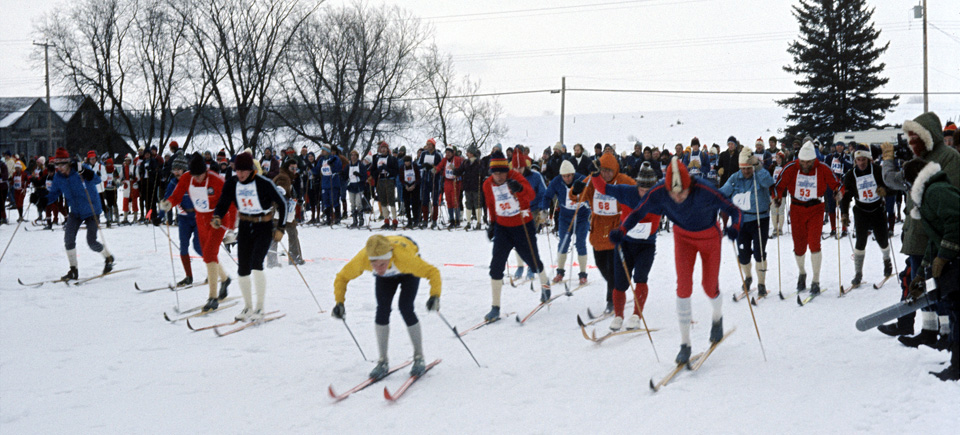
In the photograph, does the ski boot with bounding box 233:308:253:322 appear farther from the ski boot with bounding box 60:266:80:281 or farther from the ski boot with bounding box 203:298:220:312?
the ski boot with bounding box 60:266:80:281

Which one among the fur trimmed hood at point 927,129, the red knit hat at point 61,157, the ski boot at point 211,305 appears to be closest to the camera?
the fur trimmed hood at point 927,129

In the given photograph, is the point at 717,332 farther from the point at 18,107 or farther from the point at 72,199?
the point at 18,107

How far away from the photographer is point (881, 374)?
5.15m

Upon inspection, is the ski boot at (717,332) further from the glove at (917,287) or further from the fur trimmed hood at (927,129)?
the fur trimmed hood at (927,129)

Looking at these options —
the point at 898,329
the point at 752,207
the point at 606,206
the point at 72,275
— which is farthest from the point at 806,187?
the point at 72,275

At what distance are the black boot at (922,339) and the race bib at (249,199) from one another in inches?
261

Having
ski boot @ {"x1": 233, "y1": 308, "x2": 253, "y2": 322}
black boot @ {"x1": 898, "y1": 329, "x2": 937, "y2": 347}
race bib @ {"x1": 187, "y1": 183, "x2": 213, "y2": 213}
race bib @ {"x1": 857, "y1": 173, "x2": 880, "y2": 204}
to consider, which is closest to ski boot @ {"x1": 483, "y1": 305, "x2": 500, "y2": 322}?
ski boot @ {"x1": 233, "y1": 308, "x2": 253, "y2": 322}

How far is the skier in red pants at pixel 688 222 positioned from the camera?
5504 millimetres

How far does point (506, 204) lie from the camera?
299 inches

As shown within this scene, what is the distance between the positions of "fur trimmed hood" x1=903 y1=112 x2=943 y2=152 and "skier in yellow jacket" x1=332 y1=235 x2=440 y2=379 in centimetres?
410

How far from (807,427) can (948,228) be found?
1797 millimetres

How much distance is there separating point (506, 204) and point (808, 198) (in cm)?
390

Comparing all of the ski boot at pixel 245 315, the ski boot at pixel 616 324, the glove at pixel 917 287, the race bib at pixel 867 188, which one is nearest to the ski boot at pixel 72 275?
the ski boot at pixel 245 315

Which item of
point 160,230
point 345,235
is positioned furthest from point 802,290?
point 160,230
